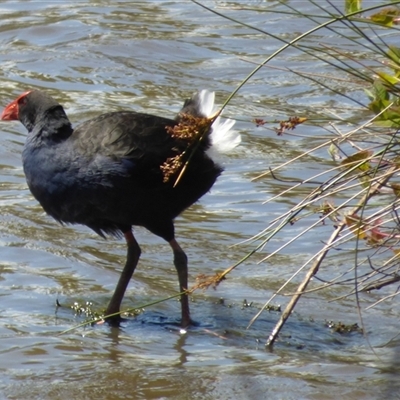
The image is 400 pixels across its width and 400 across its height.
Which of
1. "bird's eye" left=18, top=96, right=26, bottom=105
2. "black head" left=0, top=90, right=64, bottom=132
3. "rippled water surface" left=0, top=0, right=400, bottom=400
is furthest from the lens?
"bird's eye" left=18, top=96, right=26, bottom=105

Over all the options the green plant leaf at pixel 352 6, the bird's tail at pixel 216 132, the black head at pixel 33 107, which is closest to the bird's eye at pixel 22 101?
the black head at pixel 33 107

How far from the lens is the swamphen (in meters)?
5.81

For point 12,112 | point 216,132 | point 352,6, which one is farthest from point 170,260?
point 352,6

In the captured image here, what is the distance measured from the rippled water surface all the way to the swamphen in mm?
411

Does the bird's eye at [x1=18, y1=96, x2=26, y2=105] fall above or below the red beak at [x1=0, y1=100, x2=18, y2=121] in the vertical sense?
above

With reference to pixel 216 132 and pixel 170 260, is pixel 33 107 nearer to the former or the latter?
pixel 216 132

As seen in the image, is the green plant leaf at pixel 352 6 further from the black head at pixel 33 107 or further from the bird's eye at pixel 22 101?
the bird's eye at pixel 22 101

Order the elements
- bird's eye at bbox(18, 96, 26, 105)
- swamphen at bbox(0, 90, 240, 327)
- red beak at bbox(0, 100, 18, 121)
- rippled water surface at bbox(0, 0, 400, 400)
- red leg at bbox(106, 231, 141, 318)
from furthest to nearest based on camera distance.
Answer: red beak at bbox(0, 100, 18, 121)
bird's eye at bbox(18, 96, 26, 105)
red leg at bbox(106, 231, 141, 318)
swamphen at bbox(0, 90, 240, 327)
rippled water surface at bbox(0, 0, 400, 400)

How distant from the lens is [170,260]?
706 cm

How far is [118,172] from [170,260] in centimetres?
140

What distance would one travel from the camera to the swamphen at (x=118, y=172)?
581cm

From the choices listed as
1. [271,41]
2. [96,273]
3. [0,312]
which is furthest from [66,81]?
[0,312]

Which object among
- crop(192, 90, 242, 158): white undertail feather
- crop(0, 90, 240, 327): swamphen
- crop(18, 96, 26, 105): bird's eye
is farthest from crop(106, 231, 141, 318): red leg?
crop(18, 96, 26, 105): bird's eye

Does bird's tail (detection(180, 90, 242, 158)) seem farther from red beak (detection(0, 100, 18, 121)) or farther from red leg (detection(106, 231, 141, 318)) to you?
red beak (detection(0, 100, 18, 121))
